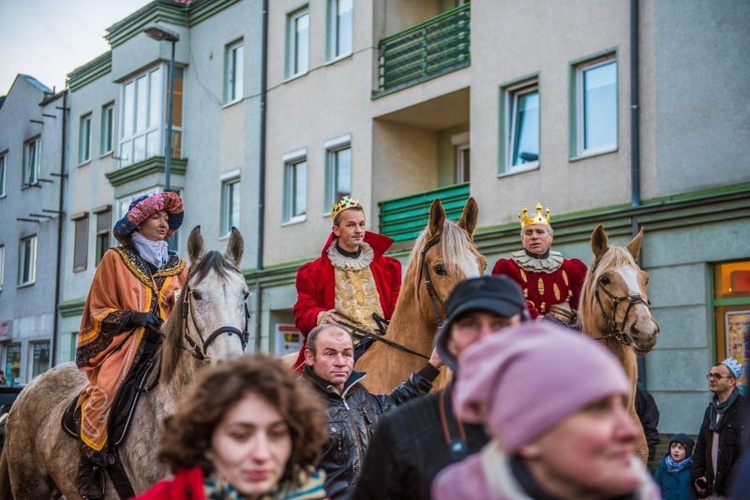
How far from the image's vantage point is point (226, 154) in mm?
27953

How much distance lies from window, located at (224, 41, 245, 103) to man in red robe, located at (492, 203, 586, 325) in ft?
63.9

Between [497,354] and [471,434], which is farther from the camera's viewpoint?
[471,434]

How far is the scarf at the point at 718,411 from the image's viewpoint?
11.0 meters

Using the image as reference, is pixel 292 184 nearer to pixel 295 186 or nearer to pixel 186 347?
pixel 295 186

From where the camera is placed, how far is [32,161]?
40.7 meters

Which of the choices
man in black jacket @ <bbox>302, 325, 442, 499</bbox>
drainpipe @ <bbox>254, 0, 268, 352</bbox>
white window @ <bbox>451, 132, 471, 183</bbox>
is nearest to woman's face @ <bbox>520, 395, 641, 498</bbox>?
man in black jacket @ <bbox>302, 325, 442, 499</bbox>

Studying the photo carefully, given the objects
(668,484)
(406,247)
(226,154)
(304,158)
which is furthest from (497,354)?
(226,154)

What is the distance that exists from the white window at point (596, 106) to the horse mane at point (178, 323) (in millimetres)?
11188

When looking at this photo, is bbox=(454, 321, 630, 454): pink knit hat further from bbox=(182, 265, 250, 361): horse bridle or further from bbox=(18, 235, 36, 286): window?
bbox=(18, 235, 36, 286): window

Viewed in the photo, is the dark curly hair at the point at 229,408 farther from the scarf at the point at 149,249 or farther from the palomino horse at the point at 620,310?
the palomino horse at the point at 620,310

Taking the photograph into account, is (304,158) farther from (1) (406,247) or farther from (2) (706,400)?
(2) (706,400)

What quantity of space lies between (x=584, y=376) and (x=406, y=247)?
779 inches

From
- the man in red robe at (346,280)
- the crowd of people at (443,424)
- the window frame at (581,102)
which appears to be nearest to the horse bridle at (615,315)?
the man in red robe at (346,280)

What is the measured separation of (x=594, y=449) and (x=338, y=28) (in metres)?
23.2
